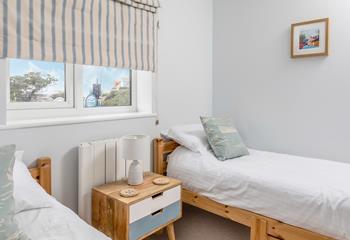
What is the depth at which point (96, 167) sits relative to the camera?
77.3 inches

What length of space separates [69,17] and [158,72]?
936mm

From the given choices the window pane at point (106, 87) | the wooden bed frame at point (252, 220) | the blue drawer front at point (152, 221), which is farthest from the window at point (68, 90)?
the blue drawer front at point (152, 221)

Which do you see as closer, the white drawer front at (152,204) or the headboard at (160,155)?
the white drawer front at (152,204)

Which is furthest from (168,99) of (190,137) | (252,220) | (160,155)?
(252,220)

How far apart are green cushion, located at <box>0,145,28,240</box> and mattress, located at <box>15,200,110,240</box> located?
4.3 inches

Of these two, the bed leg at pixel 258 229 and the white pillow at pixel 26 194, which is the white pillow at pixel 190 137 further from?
the white pillow at pixel 26 194

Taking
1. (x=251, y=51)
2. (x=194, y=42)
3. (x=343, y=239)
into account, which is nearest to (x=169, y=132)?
(x=194, y=42)

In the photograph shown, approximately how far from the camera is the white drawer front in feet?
5.63

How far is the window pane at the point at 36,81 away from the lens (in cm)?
182

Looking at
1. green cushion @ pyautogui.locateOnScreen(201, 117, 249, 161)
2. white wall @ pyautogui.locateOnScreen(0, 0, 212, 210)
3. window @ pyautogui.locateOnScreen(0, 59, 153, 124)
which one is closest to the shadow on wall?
white wall @ pyautogui.locateOnScreen(0, 0, 212, 210)

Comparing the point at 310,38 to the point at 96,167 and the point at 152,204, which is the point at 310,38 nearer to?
the point at 152,204

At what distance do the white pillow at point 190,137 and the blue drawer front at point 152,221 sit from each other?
1.75ft

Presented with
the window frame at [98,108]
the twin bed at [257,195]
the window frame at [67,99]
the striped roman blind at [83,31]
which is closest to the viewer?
the twin bed at [257,195]

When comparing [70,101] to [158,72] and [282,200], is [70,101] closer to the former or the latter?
[158,72]
